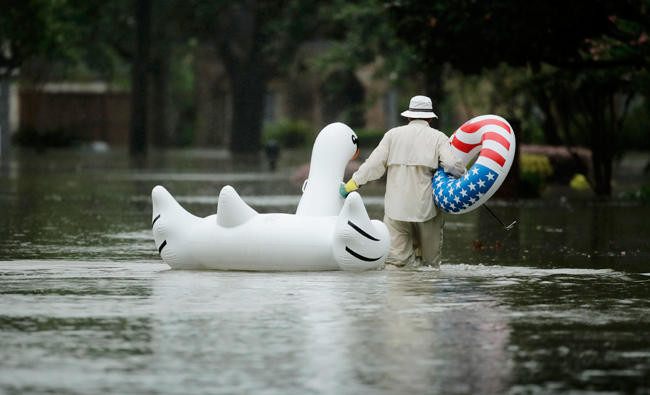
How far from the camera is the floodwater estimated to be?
8.03 meters

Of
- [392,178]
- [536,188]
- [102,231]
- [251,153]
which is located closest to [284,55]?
[251,153]

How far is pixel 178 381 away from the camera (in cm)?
791

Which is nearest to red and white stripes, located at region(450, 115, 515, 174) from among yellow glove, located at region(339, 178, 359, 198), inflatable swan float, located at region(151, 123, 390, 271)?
yellow glove, located at region(339, 178, 359, 198)

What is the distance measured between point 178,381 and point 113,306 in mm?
3067

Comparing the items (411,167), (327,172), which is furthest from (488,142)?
(327,172)

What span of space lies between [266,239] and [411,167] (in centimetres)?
158

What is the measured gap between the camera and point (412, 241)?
13977 millimetres

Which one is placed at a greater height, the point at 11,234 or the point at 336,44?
the point at 336,44

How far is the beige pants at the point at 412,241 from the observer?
13.8m

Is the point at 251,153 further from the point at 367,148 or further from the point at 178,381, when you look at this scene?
the point at 178,381

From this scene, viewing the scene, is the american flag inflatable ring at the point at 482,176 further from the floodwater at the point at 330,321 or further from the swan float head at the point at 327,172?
the swan float head at the point at 327,172

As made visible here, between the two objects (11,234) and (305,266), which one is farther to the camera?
(11,234)

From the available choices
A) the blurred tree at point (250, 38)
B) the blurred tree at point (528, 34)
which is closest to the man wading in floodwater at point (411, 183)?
the blurred tree at point (528, 34)

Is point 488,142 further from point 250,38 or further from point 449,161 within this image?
point 250,38
